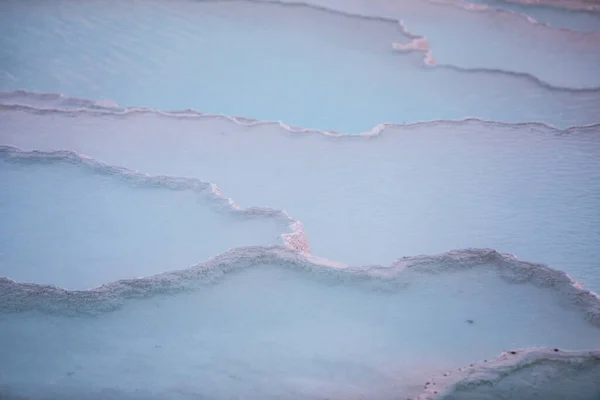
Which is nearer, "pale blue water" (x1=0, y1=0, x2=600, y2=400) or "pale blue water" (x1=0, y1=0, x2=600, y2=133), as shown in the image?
"pale blue water" (x1=0, y1=0, x2=600, y2=400)

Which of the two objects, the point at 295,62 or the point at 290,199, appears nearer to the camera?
the point at 290,199

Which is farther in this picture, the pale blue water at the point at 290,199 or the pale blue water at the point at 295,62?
the pale blue water at the point at 295,62

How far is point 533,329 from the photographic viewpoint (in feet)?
7.25

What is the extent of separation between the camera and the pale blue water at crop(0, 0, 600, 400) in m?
2.07

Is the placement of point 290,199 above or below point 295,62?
below

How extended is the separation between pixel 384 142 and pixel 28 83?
2601mm

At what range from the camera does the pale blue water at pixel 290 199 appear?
81.7 inches

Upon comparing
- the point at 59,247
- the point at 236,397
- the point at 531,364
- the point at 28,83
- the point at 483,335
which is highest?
the point at 28,83

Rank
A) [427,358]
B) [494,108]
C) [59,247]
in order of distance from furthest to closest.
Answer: [494,108]
[59,247]
[427,358]

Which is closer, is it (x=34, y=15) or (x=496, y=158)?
(x=496, y=158)

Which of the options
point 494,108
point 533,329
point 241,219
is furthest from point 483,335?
point 494,108

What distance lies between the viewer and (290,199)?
3.37 metres

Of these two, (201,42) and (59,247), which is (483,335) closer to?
(59,247)

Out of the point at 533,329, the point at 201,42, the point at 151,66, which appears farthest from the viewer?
the point at 201,42
